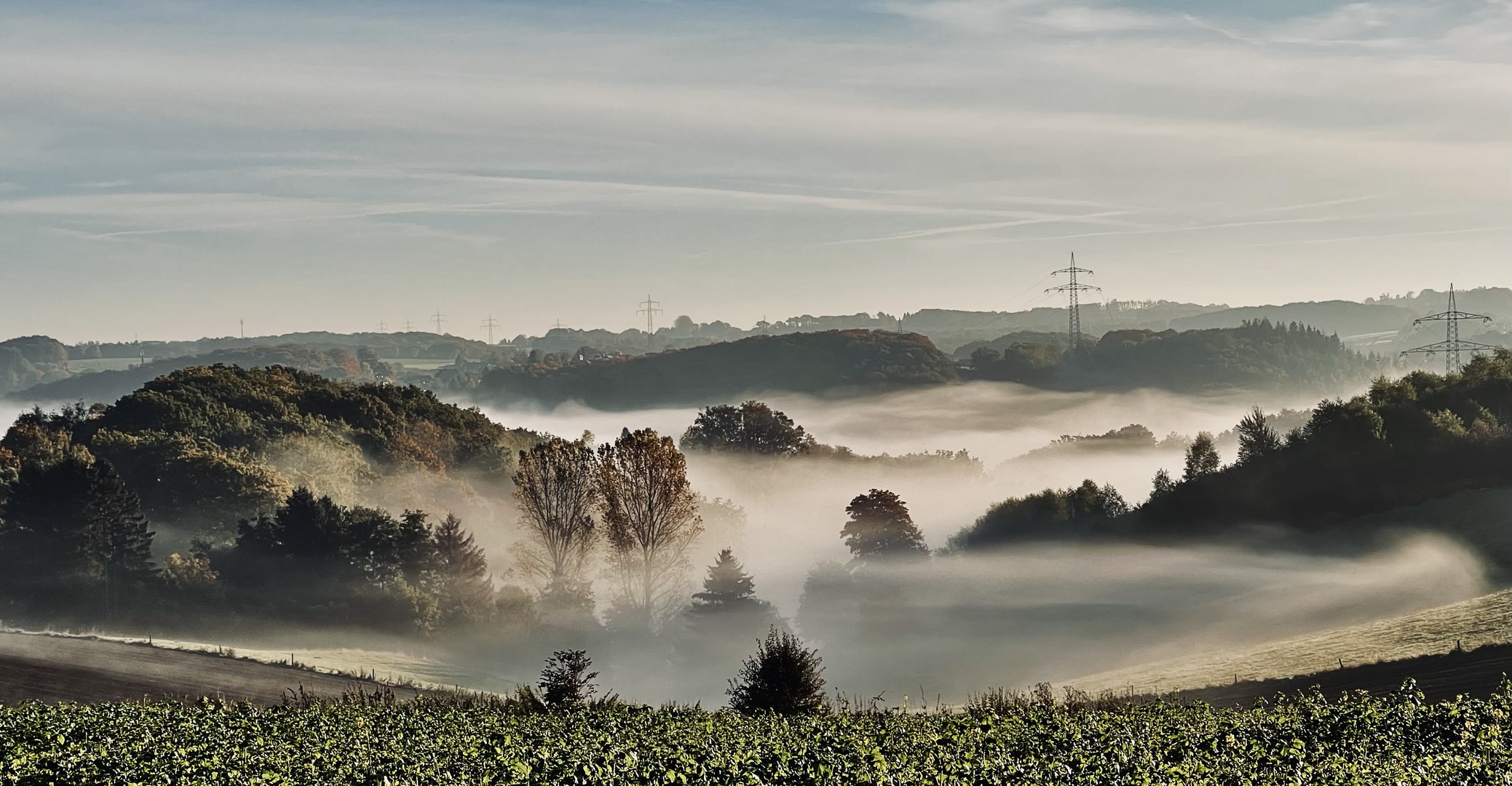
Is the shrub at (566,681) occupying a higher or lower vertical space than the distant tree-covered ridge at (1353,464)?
lower

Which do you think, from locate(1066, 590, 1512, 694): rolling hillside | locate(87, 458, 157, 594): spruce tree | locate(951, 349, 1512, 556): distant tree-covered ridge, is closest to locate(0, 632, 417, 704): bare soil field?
locate(1066, 590, 1512, 694): rolling hillside

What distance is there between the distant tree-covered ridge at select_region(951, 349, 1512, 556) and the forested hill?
4817 cm

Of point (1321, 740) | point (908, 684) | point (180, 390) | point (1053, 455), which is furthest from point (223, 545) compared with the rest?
point (1053, 455)

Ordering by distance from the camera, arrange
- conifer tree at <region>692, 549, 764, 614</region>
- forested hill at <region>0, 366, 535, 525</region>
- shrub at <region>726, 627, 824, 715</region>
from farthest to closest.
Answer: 1. forested hill at <region>0, 366, 535, 525</region>
2. conifer tree at <region>692, 549, 764, 614</region>
3. shrub at <region>726, 627, 824, 715</region>

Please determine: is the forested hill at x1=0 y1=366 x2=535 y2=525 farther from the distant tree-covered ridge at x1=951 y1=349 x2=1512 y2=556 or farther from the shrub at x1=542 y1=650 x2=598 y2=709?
the shrub at x1=542 y1=650 x2=598 y2=709

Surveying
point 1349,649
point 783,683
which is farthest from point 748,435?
point 783,683

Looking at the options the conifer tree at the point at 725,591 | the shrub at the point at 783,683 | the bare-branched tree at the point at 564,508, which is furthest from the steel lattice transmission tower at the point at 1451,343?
the shrub at the point at 783,683

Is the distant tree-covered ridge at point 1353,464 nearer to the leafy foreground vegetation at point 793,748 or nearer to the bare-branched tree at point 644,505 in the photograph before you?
the bare-branched tree at point 644,505

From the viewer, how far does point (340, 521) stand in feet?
207

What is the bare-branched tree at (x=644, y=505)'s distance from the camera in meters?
61.9

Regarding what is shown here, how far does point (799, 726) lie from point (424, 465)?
252 ft

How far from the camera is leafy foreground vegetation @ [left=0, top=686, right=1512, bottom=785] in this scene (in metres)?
11.4

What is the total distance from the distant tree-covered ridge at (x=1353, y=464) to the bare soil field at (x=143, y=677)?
161 ft

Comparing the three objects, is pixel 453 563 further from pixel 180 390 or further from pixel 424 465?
pixel 180 390
